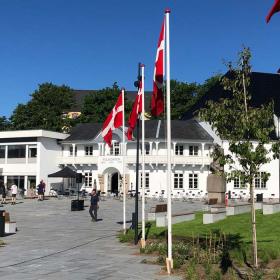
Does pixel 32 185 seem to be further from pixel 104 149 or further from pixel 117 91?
pixel 117 91

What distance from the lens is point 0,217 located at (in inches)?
773

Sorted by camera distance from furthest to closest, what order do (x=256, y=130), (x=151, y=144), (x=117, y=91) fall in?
1. (x=117, y=91)
2. (x=151, y=144)
3. (x=256, y=130)

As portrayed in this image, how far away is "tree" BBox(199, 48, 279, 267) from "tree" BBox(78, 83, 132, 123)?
2171 inches

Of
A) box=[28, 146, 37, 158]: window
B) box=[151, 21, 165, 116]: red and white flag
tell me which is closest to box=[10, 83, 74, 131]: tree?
box=[28, 146, 37, 158]: window

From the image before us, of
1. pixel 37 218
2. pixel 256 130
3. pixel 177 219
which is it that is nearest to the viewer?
pixel 256 130

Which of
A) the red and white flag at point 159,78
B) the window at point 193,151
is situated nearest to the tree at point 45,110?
the window at point 193,151

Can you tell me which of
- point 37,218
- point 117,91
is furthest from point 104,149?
point 37,218

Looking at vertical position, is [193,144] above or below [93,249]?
above

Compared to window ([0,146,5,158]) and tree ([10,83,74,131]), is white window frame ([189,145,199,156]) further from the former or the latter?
window ([0,146,5,158])

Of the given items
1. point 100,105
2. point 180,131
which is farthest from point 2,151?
point 180,131

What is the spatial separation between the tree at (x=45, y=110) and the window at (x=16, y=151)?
33.5 ft

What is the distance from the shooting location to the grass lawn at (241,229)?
50.3ft

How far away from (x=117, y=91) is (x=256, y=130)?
57857 mm

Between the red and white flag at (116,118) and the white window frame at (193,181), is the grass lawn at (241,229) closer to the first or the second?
the red and white flag at (116,118)
